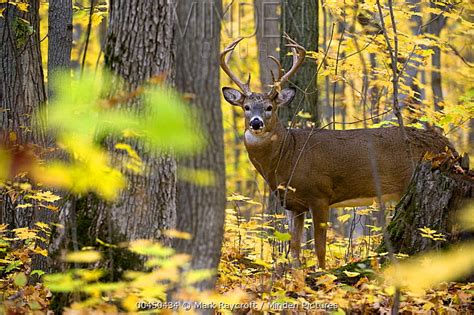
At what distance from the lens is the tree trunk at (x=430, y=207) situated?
6000 mm

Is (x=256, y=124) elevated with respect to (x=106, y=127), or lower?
lower

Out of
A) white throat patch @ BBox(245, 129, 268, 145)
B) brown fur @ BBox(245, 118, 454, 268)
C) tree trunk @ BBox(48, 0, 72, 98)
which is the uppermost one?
tree trunk @ BBox(48, 0, 72, 98)

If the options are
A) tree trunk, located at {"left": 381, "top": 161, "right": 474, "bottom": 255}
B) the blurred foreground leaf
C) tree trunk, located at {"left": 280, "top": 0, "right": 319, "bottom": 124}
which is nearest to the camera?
the blurred foreground leaf

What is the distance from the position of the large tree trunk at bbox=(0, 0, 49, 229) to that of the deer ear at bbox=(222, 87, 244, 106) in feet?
6.98

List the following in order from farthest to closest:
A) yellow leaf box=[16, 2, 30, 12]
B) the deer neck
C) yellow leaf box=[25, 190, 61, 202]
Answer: the deer neck
yellow leaf box=[16, 2, 30, 12]
yellow leaf box=[25, 190, 61, 202]

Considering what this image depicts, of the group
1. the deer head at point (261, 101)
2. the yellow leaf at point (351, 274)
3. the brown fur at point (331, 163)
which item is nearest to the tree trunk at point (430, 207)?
the yellow leaf at point (351, 274)

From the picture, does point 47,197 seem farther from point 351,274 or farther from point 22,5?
point 351,274

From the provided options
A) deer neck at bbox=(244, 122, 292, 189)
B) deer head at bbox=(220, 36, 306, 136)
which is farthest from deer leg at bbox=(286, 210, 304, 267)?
deer head at bbox=(220, 36, 306, 136)

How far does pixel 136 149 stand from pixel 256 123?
3.45 metres

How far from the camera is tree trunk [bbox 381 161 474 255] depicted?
600 centimetres

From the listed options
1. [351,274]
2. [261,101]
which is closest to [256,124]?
[261,101]

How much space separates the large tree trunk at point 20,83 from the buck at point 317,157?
81.8 inches

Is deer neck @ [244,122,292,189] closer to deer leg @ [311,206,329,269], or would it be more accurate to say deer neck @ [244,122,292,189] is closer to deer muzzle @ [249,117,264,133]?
deer muzzle @ [249,117,264,133]

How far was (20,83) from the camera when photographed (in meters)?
7.61
